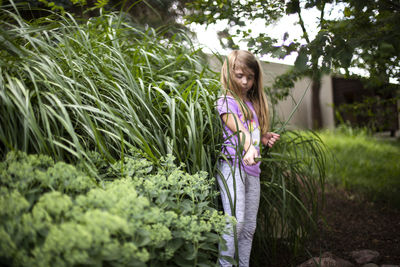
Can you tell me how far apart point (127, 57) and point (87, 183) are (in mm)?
1240

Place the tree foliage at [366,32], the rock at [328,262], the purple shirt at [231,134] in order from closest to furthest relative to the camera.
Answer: the tree foliage at [366,32] < the purple shirt at [231,134] < the rock at [328,262]

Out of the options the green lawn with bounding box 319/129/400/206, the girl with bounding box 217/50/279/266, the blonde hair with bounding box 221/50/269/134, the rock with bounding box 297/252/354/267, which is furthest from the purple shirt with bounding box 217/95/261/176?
the green lawn with bounding box 319/129/400/206

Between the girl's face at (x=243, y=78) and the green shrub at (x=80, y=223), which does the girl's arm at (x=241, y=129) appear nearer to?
the girl's face at (x=243, y=78)

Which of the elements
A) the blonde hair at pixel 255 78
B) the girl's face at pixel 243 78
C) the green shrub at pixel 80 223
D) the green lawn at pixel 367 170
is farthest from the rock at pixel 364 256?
the green shrub at pixel 80 223

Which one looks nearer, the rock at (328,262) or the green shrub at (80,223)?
the green shrub at (80,223)

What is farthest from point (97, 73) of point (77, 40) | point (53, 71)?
point (53, 71)

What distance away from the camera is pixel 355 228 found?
3230 millimetres

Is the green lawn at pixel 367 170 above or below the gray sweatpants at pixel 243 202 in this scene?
below

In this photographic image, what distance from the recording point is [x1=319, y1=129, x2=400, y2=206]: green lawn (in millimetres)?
3959

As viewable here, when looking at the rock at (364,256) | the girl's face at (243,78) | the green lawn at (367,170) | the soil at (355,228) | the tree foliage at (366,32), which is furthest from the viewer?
the green lawn at (367,170)

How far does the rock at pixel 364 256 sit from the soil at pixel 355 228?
0.05 meters

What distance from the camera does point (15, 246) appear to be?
2.86 ft

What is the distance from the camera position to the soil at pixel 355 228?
8.69 ft

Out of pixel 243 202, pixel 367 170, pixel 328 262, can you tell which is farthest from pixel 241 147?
pixel 367 170
